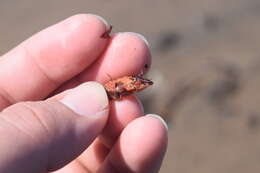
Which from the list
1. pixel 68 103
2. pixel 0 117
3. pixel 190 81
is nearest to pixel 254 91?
pixel 190 81

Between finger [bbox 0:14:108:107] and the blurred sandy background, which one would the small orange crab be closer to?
finger [bbox 0:14:108:107]

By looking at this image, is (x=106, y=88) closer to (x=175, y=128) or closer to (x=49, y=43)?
(x=49, y=43)

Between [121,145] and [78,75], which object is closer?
[121,145]

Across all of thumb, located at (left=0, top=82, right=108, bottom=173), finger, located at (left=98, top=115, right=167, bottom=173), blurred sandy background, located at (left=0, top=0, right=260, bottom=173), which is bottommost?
blurred sandy background, located at (left=0, top=0, right=260, bottom=173)

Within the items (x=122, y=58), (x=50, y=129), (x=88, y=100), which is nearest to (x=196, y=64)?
(x=122, y=58)

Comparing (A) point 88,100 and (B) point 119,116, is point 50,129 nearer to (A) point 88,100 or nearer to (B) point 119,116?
(A) point 88,100

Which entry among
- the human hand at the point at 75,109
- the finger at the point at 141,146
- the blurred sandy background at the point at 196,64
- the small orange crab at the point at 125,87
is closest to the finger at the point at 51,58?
the human hand at the point at 75,109

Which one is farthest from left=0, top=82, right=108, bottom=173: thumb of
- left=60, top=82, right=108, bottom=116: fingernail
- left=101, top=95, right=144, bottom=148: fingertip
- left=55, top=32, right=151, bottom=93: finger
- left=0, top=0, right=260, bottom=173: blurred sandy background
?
left=0, top=0, right=260, bottom=173: blurred sandy background
